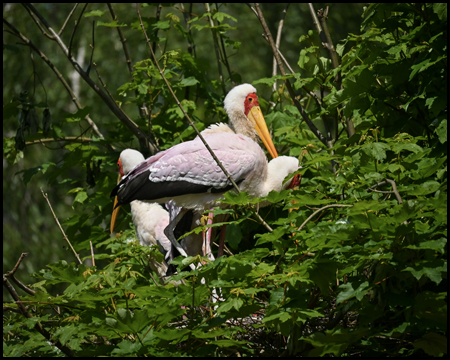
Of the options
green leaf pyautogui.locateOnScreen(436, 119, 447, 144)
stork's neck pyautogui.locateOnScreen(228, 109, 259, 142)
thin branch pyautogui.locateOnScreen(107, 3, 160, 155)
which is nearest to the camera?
green leaf pyautogui.locateOnScreen(436, 119, 447, 144)

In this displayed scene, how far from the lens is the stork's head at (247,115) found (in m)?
4.24

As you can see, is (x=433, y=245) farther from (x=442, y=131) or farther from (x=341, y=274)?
(x=442, y=131)

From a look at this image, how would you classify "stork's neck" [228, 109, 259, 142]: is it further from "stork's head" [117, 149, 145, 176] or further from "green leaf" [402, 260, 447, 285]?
"green leaf" [402, 260, 447, 285]

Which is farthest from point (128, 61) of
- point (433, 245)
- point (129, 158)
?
point (433, 245)

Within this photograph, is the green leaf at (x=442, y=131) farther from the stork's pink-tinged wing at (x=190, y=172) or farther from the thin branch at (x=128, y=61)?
the thin branch at (x=128, y=61)

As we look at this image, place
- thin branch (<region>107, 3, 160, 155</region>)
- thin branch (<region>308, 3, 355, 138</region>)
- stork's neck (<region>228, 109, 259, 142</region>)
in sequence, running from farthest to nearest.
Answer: thin branch (<region>107, 3, 160, 155</region>), stork's neck (<region>228, 109, 259, 142</region>), thin branch (<region>308, 3, 355, 138</region>)

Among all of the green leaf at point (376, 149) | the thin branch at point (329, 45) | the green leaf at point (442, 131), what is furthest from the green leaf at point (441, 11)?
the thin branch at point (329, 45)

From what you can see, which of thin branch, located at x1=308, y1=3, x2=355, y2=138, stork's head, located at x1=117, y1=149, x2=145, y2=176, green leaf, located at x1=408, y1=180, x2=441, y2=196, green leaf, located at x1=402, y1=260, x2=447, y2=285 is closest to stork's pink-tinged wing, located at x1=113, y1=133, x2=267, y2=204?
thin branch, located at x1=308, y1=3, x2=355, y2=138

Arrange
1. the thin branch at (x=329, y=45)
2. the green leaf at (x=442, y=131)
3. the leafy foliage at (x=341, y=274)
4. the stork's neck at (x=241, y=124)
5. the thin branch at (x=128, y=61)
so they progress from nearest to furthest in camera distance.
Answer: the leafy foliage at (x=341, y=274), the green leaf at (x=442, y=131), the thin branch at (x=329, y=45), the stork's neck at (x=241, y=124), the thin branch at (x=128, y=61)

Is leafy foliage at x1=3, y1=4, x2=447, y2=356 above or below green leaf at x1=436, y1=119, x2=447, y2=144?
below

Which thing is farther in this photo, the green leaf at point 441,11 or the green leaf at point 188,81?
the green leaf at point 188,81

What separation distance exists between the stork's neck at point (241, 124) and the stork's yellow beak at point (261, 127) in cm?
4

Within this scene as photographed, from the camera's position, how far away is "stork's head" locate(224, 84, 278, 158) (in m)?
4.24

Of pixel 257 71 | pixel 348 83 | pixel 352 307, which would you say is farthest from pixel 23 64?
pixel 352 307
